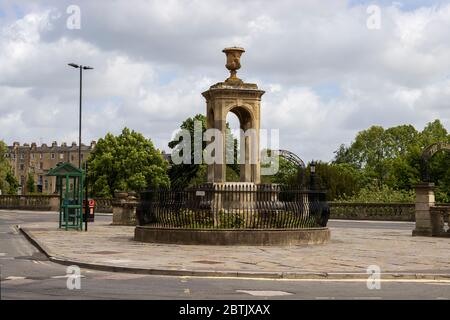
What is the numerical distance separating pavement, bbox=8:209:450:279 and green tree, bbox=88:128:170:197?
55.6 meters

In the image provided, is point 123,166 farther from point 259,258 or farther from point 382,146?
point 259,258

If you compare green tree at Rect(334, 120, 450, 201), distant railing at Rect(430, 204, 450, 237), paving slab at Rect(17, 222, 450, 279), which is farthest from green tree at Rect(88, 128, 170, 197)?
paving slab at Rect(17, 222, 450, 279)

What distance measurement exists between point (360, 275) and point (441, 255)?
19.0 feet

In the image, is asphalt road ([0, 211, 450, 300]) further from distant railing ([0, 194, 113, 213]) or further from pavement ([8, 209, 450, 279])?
distant railing ([0, 194, 113, 213])

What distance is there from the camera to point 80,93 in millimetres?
50719

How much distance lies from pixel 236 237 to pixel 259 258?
3.71 meters

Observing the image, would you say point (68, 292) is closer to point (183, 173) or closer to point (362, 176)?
point (183, 173)

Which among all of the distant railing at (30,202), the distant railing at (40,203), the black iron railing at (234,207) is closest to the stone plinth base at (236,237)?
the black iron railing at (234,207)

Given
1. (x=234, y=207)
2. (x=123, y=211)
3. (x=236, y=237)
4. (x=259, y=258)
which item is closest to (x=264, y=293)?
(x=259, y=258)

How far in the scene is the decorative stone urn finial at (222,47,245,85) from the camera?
24.4m

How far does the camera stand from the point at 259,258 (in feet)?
56.0

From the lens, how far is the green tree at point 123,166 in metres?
78.9

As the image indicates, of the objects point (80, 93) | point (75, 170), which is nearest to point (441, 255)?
point (75, 170)
